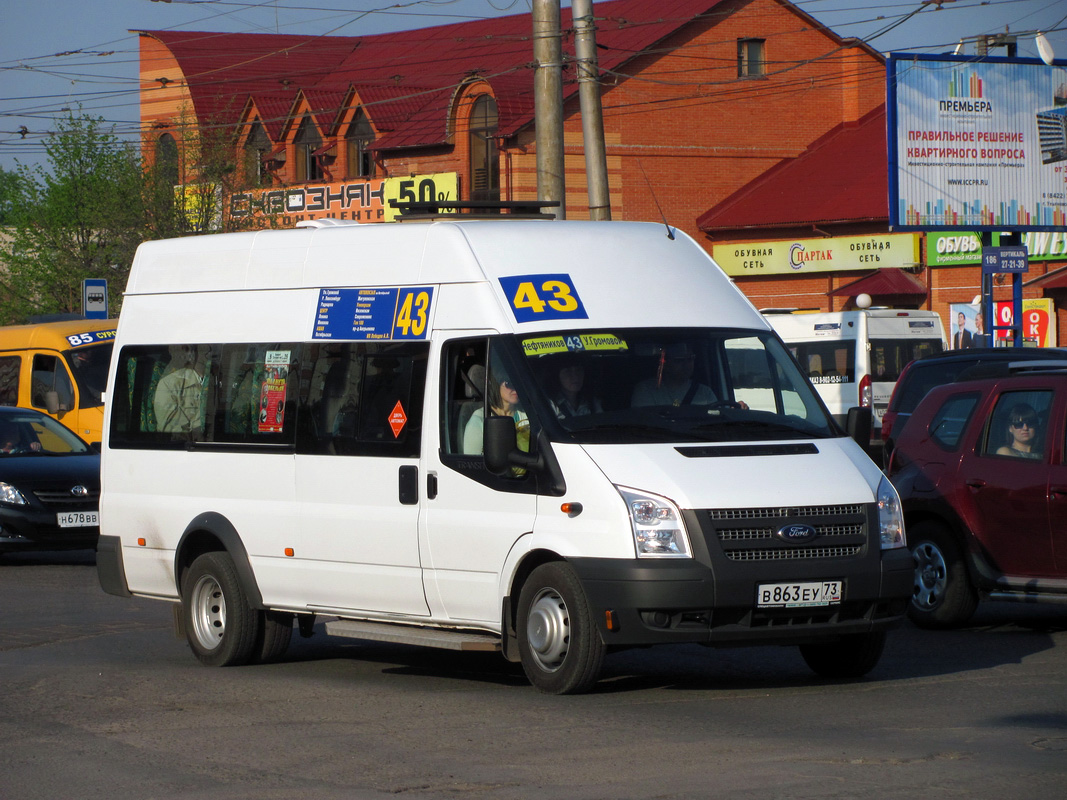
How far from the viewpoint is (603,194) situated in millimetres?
18266

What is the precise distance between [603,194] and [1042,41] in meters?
12.8

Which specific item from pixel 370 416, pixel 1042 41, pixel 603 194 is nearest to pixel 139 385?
pixel 370 416

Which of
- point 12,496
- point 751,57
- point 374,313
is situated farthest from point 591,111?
point 751,57

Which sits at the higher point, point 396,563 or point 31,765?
point 396,563

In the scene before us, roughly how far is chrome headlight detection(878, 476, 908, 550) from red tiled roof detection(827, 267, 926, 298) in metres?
32.2

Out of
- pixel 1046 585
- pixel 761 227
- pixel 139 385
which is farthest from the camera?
pixel 761 227

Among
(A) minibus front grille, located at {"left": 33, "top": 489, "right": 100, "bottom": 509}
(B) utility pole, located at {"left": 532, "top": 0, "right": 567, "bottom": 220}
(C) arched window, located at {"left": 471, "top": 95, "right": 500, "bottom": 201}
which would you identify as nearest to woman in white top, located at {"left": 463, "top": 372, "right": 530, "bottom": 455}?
(B) utility pole, located at {"left": 532, "top": 0, "right": 567, "bottom": 220}

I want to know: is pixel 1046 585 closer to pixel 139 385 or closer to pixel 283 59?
pixel 139 385

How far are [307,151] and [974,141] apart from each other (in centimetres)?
2683

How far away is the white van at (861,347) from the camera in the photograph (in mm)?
27172

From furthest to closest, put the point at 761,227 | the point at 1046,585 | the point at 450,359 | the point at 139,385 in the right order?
the point at 761,227, the point at 139,385, the point at 1046,585, the point at 450,359

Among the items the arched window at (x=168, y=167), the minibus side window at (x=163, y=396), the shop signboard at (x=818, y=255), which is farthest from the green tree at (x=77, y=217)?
the minibus side window at (x=163, y=396)

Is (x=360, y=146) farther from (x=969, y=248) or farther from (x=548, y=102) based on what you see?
(x=548, y=102)

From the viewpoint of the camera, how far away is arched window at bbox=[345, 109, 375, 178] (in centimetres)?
4800
